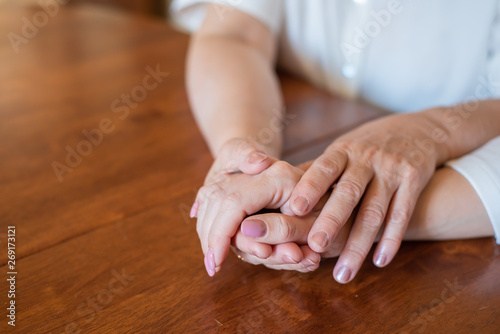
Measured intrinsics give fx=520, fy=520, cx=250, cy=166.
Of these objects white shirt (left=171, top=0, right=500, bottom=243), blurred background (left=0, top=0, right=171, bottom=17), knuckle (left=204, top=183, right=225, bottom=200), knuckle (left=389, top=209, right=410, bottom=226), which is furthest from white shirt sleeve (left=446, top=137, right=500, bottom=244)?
blurred background (left=0, top=0, right=171, bottom=17)

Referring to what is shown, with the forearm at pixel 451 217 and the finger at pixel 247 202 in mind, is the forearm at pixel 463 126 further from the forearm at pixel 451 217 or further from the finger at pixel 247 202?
the finger at pixel 247 202

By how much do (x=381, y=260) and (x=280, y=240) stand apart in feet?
0.43

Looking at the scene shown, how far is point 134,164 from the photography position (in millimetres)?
822

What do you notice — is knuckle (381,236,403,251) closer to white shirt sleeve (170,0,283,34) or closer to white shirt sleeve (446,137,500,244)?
white shirt sleeve (446,137,500,244)

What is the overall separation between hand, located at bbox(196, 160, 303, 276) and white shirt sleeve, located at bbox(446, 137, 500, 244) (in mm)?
233

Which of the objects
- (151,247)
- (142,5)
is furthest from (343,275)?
(142,5)

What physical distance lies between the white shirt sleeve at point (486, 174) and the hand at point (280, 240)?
0.78ft

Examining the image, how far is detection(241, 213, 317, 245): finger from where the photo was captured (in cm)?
57

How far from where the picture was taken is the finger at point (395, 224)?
61cm

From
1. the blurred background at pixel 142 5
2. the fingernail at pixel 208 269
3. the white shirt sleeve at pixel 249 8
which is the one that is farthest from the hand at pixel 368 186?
the blurred background at pixel 142 5

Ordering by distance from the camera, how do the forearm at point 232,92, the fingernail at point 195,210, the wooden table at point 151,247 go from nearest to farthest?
the wooden table at point 151,247, the fingernail at point 195,210, the forearm at point 232,92

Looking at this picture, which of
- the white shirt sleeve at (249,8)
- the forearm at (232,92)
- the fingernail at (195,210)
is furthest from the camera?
the white shirt sleeve at (249,8)

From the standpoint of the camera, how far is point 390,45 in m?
0.99

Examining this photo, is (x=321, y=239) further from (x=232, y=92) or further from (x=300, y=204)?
(x=232, y=92)
